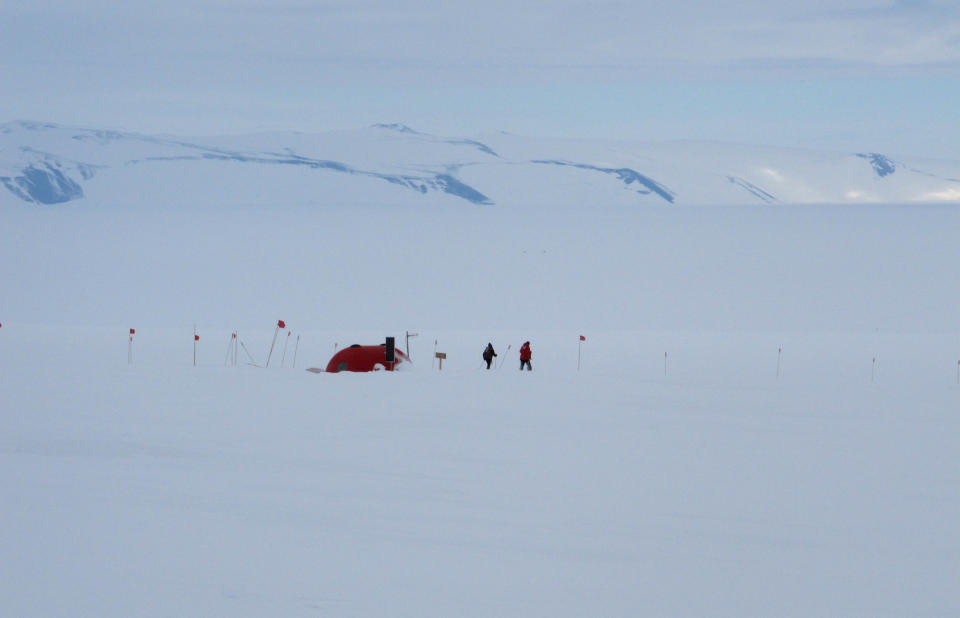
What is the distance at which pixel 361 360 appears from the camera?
16.6 metres

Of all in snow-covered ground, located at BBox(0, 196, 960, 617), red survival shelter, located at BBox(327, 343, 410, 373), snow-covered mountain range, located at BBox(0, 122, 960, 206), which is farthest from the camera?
snow-covered mountain range, located at BBox(0, 122, 960, 206)

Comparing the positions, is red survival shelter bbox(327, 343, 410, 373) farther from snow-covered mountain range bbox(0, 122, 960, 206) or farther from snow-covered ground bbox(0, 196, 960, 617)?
snow-covered mountain range bbox(0, 122, 960, 206)

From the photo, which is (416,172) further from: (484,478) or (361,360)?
(484,478)

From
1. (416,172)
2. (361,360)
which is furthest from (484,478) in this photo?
(416,172)

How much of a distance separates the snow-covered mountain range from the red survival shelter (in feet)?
137

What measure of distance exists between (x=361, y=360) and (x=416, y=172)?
172 ft

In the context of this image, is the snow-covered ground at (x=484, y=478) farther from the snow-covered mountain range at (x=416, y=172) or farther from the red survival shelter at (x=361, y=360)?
the snow-covered mountain range at (x=416, y=172)

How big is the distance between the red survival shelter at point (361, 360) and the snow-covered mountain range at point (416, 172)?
4169 centimetres

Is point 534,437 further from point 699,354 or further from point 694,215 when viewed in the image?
point 694,215

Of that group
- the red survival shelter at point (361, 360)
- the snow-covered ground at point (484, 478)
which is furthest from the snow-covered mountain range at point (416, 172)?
the red survival shelter at point (361, 360)

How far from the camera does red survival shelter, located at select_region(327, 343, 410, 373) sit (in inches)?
651

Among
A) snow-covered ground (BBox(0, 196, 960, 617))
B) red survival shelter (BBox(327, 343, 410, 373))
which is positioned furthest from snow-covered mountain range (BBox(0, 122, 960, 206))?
red survival shelter (BBox(327, 343, 410, 373))

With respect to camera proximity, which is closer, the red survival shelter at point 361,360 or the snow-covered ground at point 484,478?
the snow-covered ground at point 484,478

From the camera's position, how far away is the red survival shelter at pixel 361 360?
16.5 metres
